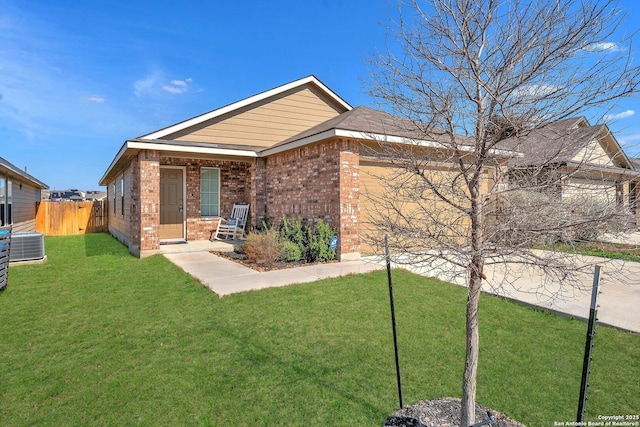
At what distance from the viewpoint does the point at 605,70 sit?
179cm

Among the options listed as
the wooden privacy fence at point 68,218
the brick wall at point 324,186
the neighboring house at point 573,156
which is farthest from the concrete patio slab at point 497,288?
the wooden privacy fence at point 68,218

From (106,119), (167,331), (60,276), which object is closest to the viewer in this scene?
(167,331)

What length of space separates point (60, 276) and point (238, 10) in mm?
8502

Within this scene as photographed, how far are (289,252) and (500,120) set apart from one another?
6.55 metres

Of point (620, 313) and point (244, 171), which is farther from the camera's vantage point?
point (244, 171)

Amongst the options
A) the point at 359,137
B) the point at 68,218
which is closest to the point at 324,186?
the point at 359,137

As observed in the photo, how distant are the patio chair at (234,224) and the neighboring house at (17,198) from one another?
623 centimetres

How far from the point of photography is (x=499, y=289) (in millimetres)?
5461

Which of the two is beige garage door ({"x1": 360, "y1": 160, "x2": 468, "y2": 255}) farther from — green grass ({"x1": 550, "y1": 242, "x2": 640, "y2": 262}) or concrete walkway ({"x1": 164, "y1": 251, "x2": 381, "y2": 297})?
concrete walkway ({"x1": 164, "y1": 251, "x2": 381, "y2": 297})

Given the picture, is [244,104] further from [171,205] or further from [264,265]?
[264,265]

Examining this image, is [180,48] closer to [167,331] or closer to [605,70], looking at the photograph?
[167,331]

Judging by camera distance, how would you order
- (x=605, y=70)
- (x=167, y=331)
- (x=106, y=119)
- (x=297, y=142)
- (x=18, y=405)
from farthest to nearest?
(x=106, y=119), (x=297, y=142), (x=167, y=331), (x=18, y=405), (x=605, y=70)

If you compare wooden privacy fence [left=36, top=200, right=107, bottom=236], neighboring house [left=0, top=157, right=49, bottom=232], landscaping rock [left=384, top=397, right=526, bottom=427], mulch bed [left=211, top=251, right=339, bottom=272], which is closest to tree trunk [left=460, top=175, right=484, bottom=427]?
landscaping rock [left=384, top=397, right=526, bottom=427]

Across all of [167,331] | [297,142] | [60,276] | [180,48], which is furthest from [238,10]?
[167,331]
